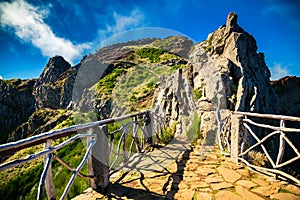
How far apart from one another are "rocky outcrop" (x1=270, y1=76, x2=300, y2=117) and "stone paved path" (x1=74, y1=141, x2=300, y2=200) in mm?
31974

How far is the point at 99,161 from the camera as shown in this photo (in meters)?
2.72

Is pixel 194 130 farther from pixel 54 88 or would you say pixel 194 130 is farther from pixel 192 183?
pixel 54 88

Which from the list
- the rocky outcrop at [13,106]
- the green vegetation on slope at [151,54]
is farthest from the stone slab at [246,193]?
the rocky outcrop at [13,106]

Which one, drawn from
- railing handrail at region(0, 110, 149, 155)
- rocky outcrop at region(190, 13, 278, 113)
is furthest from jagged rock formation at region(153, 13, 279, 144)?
railing handrail at region(0, 110, 149, 155)

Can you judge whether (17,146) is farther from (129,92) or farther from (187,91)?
(129,92)

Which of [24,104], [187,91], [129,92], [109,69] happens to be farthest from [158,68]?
[24,104]

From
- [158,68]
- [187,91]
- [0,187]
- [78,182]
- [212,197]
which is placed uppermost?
[158,68]

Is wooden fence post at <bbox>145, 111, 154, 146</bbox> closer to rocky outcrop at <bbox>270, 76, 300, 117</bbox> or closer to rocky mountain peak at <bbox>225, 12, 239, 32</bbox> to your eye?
rocky mountain peak at <bbox>225, 12, 239, 32</bbox>

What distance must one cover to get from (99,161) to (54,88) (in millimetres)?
77877

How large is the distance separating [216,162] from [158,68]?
54.1ft

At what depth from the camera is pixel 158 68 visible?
64.6 ft

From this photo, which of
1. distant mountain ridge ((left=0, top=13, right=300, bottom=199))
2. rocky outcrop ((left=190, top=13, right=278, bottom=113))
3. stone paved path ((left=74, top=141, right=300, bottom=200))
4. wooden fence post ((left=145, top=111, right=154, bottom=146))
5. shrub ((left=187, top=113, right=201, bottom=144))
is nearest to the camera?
stone paved path ((left=74, top=141, right=300, bottom=200))

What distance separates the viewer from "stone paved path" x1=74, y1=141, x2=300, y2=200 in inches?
103

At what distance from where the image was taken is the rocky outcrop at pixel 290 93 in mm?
28375
